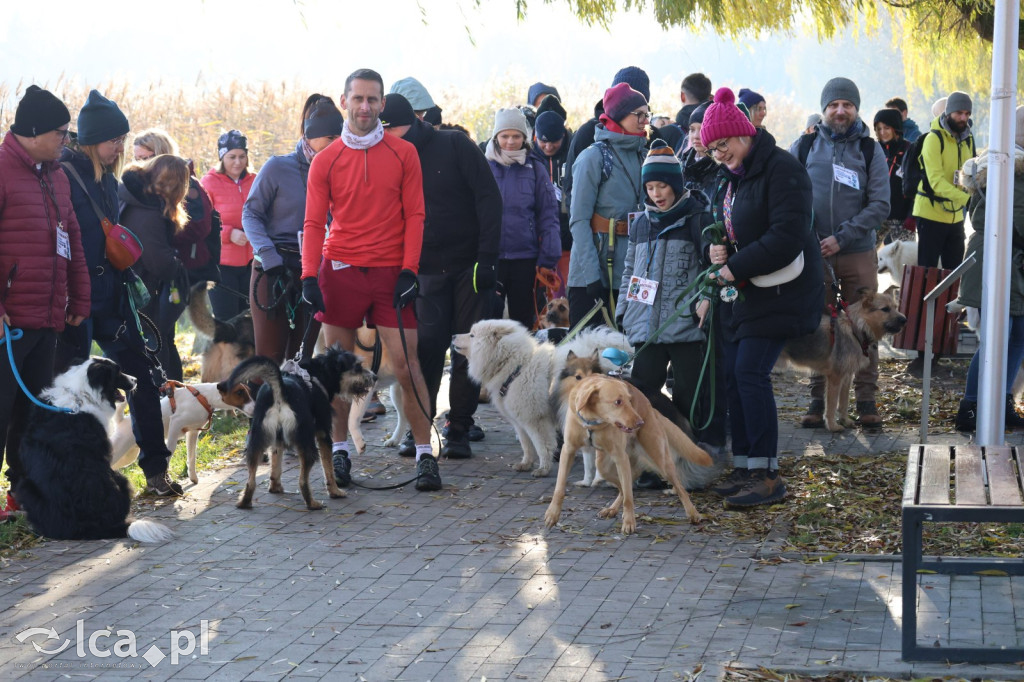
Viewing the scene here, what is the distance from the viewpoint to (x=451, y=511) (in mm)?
6223


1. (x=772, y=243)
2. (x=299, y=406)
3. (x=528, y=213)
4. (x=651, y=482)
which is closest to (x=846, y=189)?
(x=528, y=213)

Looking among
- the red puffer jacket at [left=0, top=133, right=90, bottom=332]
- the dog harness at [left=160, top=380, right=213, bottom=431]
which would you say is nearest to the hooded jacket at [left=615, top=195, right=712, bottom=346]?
the dog harness at [left=160, top=380, right=213, bottom=431]

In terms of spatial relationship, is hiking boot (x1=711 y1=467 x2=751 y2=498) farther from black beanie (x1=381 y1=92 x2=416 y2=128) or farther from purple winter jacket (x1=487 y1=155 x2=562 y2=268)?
black beanie (x1=381 y1=92 x2=416 y2=128)

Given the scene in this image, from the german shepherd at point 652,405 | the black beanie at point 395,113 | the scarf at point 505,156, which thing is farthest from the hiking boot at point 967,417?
the black beanie at point 395,113

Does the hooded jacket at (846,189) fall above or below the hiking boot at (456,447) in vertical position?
above

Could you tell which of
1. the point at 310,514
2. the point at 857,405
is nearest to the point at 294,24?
the point at 310,514

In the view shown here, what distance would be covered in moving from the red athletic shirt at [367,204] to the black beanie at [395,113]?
0.47m

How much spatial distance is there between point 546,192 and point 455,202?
3.61 ft

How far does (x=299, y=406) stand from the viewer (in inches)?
240

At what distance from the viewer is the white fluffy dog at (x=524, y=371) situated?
699 cm

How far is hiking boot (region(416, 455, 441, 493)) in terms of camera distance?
A: 21.8 feet

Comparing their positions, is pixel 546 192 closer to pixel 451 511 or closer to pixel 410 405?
pixel 410 405

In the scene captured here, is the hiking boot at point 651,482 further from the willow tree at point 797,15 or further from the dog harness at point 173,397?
the willow tree at point 797,15

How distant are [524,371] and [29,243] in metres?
2.97
